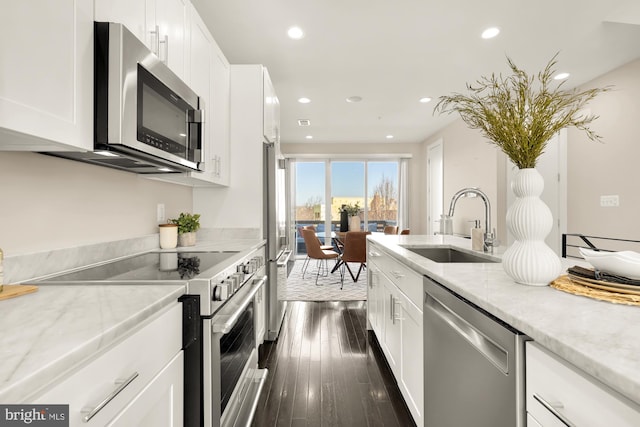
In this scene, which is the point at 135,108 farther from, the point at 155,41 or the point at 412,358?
the point at 412,358

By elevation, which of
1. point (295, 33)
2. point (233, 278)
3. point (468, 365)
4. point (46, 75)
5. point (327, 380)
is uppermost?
point (295, 33)

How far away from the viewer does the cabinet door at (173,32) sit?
1.49 metres

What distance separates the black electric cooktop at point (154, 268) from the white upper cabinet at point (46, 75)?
486 millimetres

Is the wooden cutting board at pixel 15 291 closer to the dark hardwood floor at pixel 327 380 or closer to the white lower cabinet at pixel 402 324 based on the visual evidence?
the dark hardwood floor at pixel 327 380

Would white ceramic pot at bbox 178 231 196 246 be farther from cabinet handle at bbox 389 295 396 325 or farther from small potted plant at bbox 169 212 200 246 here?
cabinet handle at bbox 389 295 396 325

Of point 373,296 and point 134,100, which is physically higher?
point 134,100

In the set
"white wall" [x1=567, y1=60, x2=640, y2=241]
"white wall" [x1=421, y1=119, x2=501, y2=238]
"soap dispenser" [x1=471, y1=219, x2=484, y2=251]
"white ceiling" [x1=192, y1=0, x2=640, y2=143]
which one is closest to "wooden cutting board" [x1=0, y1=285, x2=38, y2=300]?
"soap dispenser" [x1=471, y1=219, x2=484, y2=251]

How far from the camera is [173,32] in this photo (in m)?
1.62

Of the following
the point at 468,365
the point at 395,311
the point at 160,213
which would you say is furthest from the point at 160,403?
the point at 160,213

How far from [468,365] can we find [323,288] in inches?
148

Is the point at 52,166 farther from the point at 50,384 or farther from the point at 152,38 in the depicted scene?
the point at 50,384

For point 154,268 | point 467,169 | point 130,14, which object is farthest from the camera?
point 467,169

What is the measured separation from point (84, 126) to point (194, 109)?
2.46 ft

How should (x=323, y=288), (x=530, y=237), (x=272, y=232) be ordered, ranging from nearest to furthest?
(x=530, y=237) < (x=272, y=232) < (x=323, y=288)
